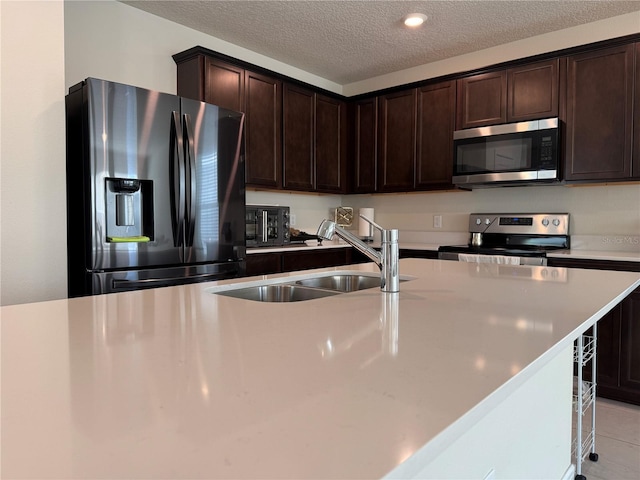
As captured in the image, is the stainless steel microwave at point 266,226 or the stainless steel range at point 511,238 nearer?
the stainless steel range at point 511,238

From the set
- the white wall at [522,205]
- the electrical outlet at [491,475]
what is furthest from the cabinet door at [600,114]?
the electrical outlet at [491,475]

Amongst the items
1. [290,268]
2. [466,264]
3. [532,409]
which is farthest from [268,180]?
[532,409]

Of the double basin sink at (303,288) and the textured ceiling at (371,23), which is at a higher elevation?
the textured ceiling at (371,23)

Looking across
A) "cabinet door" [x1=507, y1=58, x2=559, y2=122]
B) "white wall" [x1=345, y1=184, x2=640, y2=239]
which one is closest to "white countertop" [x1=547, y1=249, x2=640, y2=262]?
"white wall" [x1=345, y1=184, x2=640, y2=239]

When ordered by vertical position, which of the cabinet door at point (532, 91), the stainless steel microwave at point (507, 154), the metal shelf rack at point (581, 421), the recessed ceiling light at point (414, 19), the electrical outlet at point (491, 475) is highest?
the recessed ceiling light at point (414, 19)

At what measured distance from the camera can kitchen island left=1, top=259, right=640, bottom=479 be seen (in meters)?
0.45

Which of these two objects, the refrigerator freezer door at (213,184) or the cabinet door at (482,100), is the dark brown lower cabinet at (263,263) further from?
the cabinet door at (482,100)

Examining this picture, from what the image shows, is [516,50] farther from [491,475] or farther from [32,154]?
[491,475]

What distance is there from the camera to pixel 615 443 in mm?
2279

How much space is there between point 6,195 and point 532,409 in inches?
84.6

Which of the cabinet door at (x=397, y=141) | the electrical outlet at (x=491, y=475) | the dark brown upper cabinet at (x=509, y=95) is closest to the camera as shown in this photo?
the electrical outlet at (x=491, y=475)

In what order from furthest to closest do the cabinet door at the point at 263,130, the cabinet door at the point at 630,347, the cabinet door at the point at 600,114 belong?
1. the cabinet door at the point at 263,130
2. the cabinet door at the point at 600,114
3. the cabinet door at the point at 630,347

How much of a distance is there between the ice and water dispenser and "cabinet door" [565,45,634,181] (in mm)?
2739

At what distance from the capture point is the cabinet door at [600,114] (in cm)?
296
